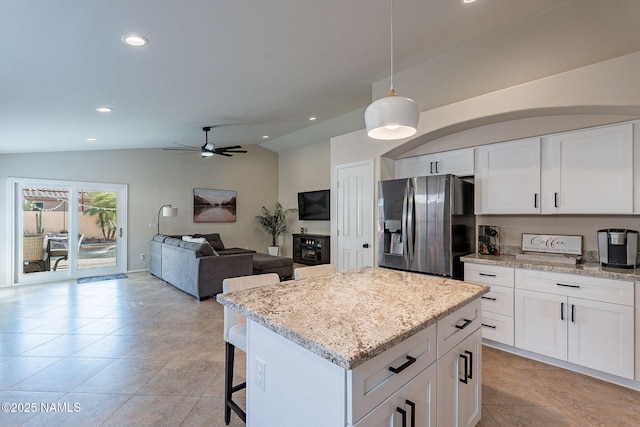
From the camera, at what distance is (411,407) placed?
1181 mm

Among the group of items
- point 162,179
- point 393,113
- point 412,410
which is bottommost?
point 412,410

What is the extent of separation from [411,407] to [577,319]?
2.22 metres

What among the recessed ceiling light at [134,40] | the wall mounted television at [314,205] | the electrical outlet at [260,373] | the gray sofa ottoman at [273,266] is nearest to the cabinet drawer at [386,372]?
the electrical outlet at [260,373]

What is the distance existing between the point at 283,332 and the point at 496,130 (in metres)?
3.21

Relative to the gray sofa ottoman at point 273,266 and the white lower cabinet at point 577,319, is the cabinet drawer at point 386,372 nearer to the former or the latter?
the white lower cabinet at point 577,319

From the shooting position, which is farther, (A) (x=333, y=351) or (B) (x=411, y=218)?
(B) (x=411, y=218)

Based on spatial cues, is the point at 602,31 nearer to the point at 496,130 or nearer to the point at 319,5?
the point at 496,130

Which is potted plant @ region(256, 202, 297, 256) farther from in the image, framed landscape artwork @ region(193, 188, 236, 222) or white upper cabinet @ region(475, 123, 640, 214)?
white upper cabinet @ region(475, 123, 640, 214)

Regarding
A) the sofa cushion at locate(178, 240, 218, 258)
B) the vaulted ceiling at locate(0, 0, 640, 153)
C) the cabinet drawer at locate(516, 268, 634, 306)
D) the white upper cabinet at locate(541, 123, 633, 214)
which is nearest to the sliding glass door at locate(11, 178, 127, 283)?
the vaulted ceiling at locate(0, 0, 640, 153)

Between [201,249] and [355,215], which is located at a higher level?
[355,215]

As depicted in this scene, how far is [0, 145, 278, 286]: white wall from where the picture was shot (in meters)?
5.69

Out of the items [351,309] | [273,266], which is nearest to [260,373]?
[351,309]

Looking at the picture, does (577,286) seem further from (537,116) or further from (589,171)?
(537,116)

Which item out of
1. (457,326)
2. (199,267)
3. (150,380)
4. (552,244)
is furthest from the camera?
(199,267)
